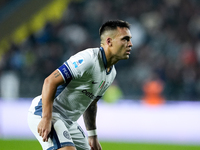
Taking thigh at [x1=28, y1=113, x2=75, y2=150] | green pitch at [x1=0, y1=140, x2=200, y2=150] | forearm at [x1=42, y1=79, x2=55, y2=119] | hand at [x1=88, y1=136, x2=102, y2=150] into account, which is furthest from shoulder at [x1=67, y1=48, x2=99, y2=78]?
green pitch at [x1=0, y1=140, x2=200, y2=150]

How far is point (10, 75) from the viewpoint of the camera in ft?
39.0

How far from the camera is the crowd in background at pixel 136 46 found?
1208 cm

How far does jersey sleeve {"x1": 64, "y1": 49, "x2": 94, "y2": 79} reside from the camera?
153 inches

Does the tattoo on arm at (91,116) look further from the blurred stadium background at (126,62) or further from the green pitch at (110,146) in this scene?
the blurred stadium background at (126,62)

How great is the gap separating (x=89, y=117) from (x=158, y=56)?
8617mm

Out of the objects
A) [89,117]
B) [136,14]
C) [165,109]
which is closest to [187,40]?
[136,14]

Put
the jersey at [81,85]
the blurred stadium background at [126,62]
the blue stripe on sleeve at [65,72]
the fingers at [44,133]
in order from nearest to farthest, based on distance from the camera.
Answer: the fingers at [44,133], the blue stripe on sleeve at [65,72], the jersey at [81,85], the blurred stadium background at [126,62]

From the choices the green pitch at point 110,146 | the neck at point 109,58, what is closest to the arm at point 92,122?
the neck at point 109,58

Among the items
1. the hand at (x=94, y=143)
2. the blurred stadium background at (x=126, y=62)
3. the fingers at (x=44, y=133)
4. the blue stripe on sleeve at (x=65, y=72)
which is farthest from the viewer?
the blurred stadium background at (x=126, y=62)

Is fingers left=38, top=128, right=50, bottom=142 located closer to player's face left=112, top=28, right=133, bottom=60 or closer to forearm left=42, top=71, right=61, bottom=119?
forearm left=42, top=71, right=61, bottom=119

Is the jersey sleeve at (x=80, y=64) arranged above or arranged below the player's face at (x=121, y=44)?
below

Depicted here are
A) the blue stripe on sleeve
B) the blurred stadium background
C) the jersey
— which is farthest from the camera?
the blurred stadium background

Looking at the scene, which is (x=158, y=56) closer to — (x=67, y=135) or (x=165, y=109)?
(x=165, y=109)

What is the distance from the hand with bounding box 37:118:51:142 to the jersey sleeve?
527 millimetres
